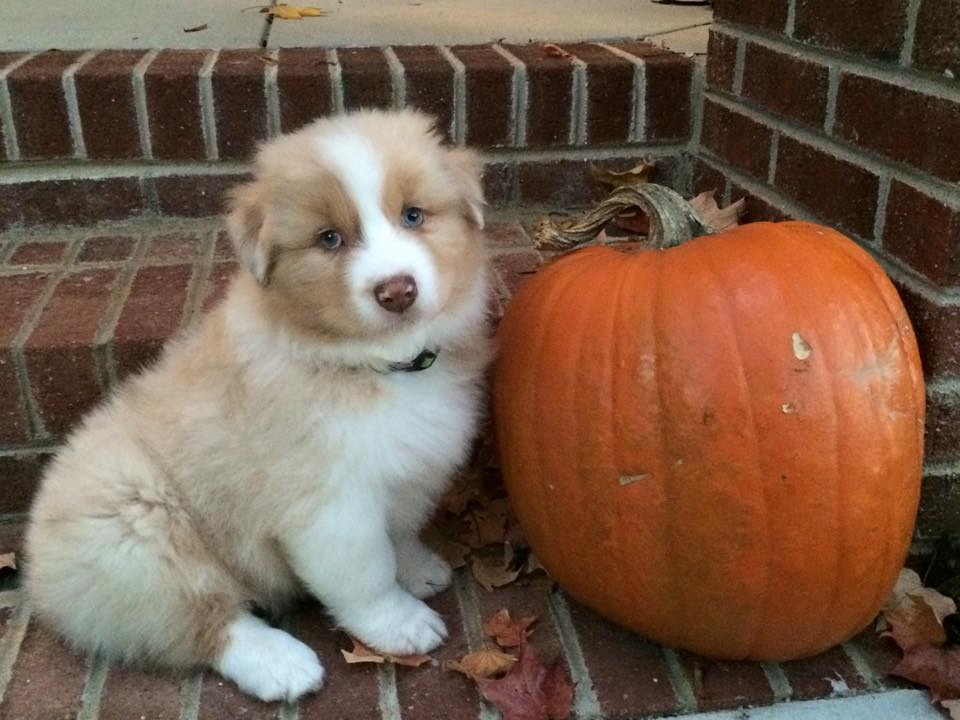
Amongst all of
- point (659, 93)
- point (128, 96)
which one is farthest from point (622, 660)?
point (128, 96)

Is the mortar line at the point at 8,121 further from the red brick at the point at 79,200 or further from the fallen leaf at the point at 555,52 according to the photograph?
the fallen leaf at the point at 555,52

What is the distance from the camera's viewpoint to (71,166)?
277 cm

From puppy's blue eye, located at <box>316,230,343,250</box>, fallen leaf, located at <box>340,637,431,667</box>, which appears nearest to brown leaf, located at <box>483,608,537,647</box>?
fallen leaf, located at <box>340,637,431,667</box>

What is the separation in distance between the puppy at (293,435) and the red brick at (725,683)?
20.5 inches

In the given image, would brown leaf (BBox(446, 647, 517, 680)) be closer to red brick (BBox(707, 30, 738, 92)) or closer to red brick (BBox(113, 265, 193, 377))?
red brick (BBox(113, 265, 193, 377))

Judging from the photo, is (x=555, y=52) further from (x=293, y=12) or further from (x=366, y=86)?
(x=293, y=12)

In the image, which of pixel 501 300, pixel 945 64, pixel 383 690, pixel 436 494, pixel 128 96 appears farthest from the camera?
pixel 128 96

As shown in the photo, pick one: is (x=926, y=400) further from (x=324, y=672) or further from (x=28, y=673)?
(x=28, y=673)

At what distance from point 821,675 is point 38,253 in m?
2.26

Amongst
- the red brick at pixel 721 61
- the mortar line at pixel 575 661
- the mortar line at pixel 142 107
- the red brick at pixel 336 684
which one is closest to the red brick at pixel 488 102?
the red brick at pixel 721 61

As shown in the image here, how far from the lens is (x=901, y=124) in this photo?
1877 mm

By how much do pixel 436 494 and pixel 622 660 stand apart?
20.2 inches

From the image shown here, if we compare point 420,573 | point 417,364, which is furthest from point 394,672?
point 417,364

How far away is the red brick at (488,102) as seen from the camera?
282 cm
